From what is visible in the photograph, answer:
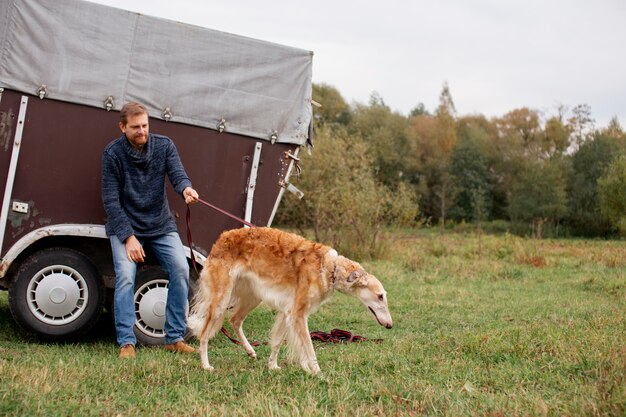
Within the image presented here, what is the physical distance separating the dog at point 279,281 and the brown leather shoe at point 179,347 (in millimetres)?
→ 486

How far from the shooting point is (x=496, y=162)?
4778 centimetres

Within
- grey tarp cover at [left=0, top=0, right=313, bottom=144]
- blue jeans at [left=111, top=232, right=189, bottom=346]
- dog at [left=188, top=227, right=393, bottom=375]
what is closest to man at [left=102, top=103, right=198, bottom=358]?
blue jeans at [left=111, top=232, right=189, bottom=346]

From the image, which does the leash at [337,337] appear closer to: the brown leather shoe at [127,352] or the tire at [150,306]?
the tire at [150,306]

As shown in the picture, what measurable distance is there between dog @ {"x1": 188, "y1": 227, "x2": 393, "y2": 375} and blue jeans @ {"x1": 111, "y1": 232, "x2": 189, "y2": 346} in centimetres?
41

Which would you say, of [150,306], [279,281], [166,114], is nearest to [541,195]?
[166,114]

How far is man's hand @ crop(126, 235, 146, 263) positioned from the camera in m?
5.95

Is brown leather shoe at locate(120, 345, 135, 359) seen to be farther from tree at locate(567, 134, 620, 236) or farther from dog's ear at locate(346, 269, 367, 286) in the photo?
tree at locate(567, 134, 620, 236)

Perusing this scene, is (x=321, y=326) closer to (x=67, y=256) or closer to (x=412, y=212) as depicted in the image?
(x=67, y=256)

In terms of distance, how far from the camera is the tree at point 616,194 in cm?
3017

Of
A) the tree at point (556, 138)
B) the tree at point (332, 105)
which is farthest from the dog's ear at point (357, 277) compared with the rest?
the tree at point (556, 138)

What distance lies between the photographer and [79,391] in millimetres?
4508

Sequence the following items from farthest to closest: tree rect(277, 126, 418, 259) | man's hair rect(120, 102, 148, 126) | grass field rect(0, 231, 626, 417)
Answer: tree rect(277, 126, 418, 259) → man's hair rect(120, 102, 148, 126) → grass field rect(0, 231, 626, 417)

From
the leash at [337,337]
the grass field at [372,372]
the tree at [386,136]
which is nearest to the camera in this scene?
the grass field at [372,372]

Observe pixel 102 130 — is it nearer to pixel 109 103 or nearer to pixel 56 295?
pixel 109 103
